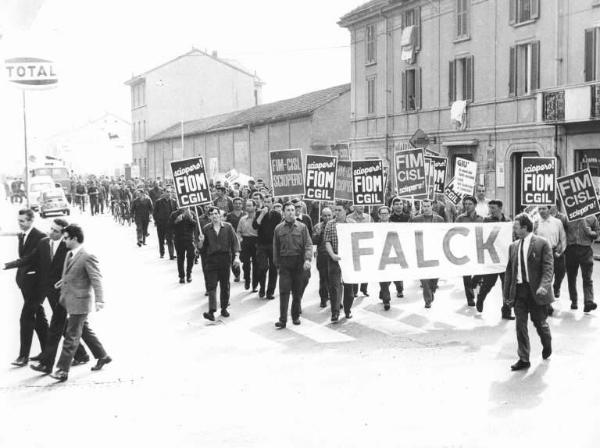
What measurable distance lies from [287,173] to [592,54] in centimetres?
1219

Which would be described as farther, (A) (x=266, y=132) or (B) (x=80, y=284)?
(A) (x=266, y=132)

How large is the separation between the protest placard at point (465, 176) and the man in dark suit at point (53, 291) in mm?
11946

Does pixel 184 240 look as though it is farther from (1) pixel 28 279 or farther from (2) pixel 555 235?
(2) pixel 555 235

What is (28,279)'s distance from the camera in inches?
394

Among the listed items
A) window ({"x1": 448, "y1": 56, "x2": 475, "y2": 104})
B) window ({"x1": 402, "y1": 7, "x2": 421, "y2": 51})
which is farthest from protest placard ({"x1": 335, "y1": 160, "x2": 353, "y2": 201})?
window ({"x1": 402, "y1": 7, "x2": 421, "y2": 51})

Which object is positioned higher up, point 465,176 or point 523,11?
point 523,11

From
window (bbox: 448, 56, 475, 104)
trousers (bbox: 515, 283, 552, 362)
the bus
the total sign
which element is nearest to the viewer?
the total sign

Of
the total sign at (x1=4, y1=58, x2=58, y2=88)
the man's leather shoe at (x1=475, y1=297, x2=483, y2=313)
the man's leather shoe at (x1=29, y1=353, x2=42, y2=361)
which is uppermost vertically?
the total sign at (x1=4, y1=58, x2=58, y2=88)

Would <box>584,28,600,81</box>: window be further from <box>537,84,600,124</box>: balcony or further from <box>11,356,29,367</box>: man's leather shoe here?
<box>11,356,29,367</box>: man's leather shoe

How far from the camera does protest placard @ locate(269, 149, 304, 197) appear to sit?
1838cm

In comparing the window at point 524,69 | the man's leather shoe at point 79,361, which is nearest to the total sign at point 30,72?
the man's leather shoe at point 79,361

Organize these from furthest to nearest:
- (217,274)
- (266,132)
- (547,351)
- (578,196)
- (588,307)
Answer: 1. (266,132)
2. (578,196)
3. (217,274)
4. (588,307)
5. (547,351)

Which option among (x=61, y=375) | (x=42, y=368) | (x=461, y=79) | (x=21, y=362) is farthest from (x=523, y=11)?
(x=61, y=375)

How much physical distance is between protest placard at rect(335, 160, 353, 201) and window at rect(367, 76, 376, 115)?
1827 centimetres
